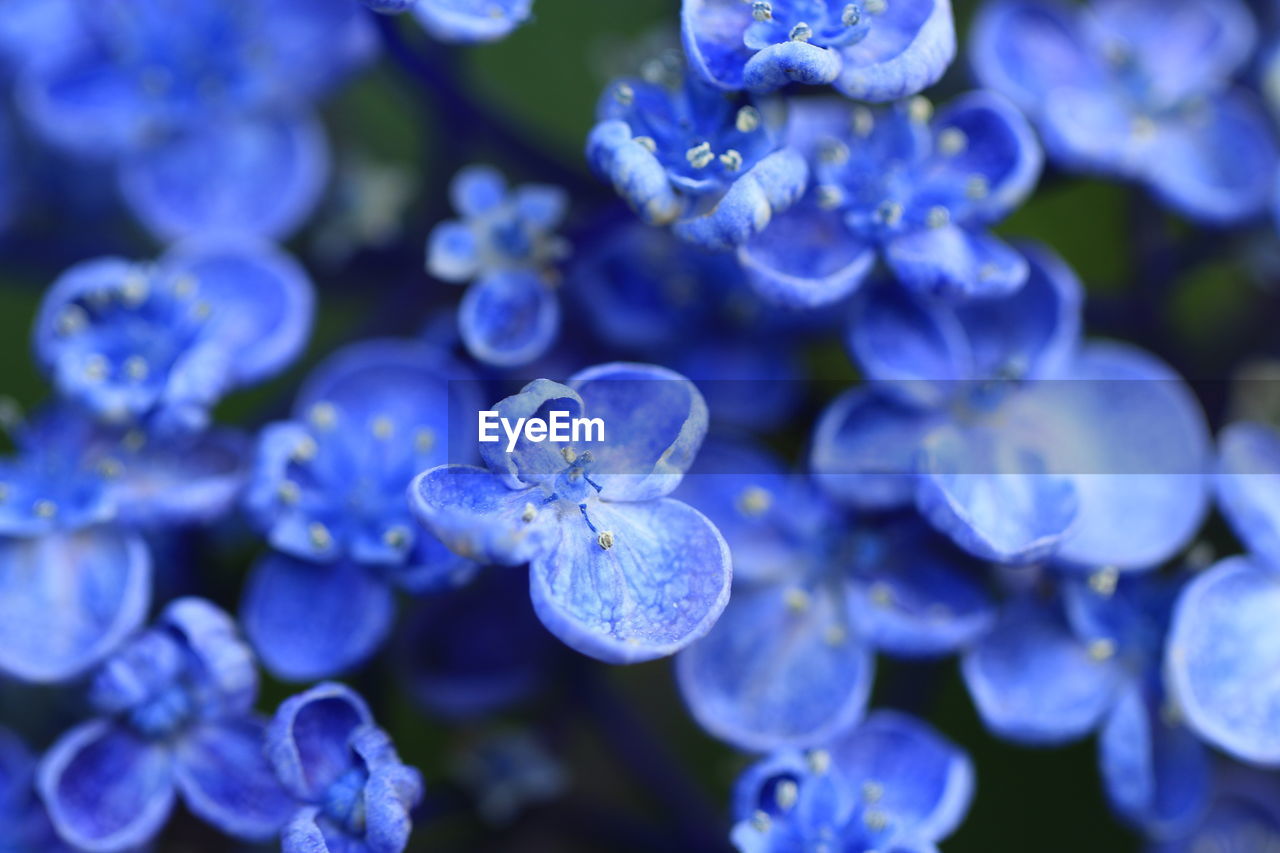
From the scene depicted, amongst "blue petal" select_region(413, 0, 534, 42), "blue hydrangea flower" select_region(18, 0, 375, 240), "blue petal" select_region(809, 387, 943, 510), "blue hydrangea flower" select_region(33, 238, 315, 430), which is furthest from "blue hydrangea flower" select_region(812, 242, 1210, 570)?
"blue hydrangea flower" select_region(18, 0, 375, 240)

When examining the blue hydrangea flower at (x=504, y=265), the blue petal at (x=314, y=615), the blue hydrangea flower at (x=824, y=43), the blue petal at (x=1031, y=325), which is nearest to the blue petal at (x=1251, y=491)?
the blue petal at (x=1031, y=325)

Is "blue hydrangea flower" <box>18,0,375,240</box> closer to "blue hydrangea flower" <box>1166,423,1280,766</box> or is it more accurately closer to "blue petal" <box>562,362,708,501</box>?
"blue petal" <box>562,362,708,501</box>

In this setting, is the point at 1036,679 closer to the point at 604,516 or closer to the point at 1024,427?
the point at 1024,427

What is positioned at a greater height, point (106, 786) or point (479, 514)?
point (479, 514)

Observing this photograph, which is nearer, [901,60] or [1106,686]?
[901,60]

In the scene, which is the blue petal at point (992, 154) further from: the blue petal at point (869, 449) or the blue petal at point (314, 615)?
the blue petal at point (314, 615)

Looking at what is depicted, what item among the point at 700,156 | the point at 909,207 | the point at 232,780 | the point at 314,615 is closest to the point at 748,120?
the point at 700,156
